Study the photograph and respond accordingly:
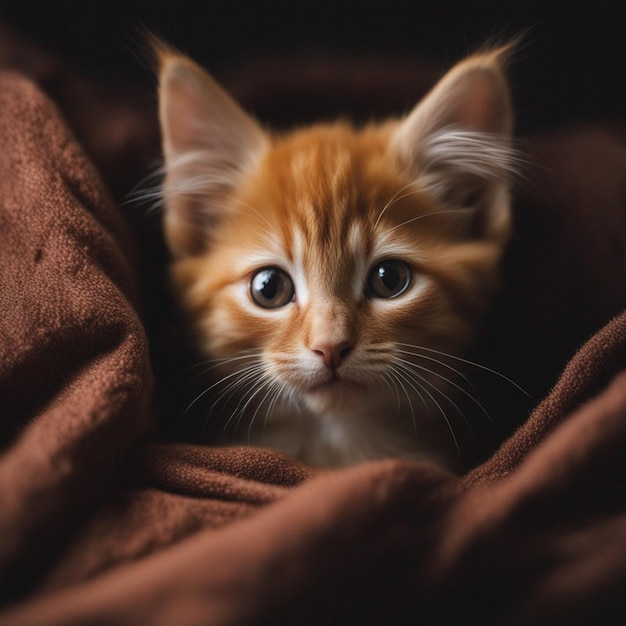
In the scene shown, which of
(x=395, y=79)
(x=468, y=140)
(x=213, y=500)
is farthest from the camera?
(x=395, y=79)

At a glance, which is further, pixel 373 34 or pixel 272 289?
pixel 373 34

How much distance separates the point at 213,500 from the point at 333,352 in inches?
12.1

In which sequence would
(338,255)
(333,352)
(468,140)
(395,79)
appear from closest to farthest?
(333,352)
(338,255)
(468,140)
(395,79)

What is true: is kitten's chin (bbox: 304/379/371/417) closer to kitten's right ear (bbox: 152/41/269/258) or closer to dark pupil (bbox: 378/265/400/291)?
dark pupil (bbox: 378/265/400/291)

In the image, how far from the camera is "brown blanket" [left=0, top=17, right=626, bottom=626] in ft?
2.40

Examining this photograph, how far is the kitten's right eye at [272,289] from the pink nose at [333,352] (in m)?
0.17

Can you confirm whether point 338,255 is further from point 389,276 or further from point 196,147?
point 196,147

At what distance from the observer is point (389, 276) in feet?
3.94

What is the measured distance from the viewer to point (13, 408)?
93 centimetres

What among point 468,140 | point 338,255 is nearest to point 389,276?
point 338,255

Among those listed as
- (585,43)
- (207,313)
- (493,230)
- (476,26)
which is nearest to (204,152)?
(207,313)

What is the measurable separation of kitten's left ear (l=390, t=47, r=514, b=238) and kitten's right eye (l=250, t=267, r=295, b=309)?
37 centimetres

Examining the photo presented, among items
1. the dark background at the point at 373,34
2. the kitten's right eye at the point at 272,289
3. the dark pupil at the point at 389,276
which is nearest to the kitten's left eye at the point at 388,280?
the dark pupil at the point at 389,276

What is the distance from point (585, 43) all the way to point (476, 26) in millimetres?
278
